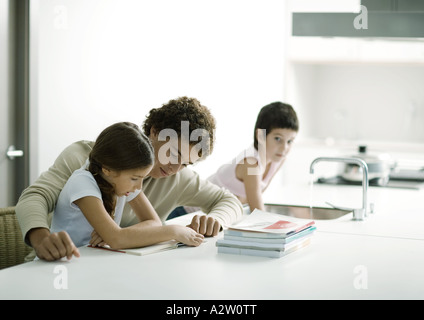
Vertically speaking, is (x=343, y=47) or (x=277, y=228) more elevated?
(x=343, y=47)

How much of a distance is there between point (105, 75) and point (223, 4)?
1860 mm

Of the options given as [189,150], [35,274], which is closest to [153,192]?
[189,150]

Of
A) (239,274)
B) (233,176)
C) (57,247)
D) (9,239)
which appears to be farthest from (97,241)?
(233,176)

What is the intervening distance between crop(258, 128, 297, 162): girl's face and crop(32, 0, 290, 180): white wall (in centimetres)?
104

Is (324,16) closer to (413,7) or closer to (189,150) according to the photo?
(413,7)

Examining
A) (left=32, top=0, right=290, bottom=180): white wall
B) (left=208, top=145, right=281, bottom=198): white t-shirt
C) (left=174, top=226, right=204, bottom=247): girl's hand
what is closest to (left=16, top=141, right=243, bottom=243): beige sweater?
(left=174, top=226, right=204, bottom=247): girl's hand

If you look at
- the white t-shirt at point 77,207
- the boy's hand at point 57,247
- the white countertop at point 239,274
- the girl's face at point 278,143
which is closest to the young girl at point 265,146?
the girl's face at point 278,143

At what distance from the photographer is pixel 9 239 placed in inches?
80.4

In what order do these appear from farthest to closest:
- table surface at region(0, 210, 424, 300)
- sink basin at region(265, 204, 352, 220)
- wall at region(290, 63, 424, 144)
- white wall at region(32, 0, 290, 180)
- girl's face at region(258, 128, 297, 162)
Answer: wall at region(290, 63, 424, 144)
white wall at region(32, 0, 290, 180)
girl's face at region(258, 128, 297, 162)
sink basin at region(265, 204, 352, 220)
table surface at region(0, 210, 424, 300)

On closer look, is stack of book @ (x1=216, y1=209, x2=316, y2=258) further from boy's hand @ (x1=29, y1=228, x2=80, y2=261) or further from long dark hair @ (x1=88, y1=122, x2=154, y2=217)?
boy's hand @ (x1=29, y1=228, x2=80, y2=261)

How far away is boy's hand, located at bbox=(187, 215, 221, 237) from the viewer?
82.0 inches

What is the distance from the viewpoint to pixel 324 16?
2705 mm

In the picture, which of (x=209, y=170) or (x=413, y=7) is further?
(x=209, y=170)

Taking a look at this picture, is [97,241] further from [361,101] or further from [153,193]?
[361,101]
